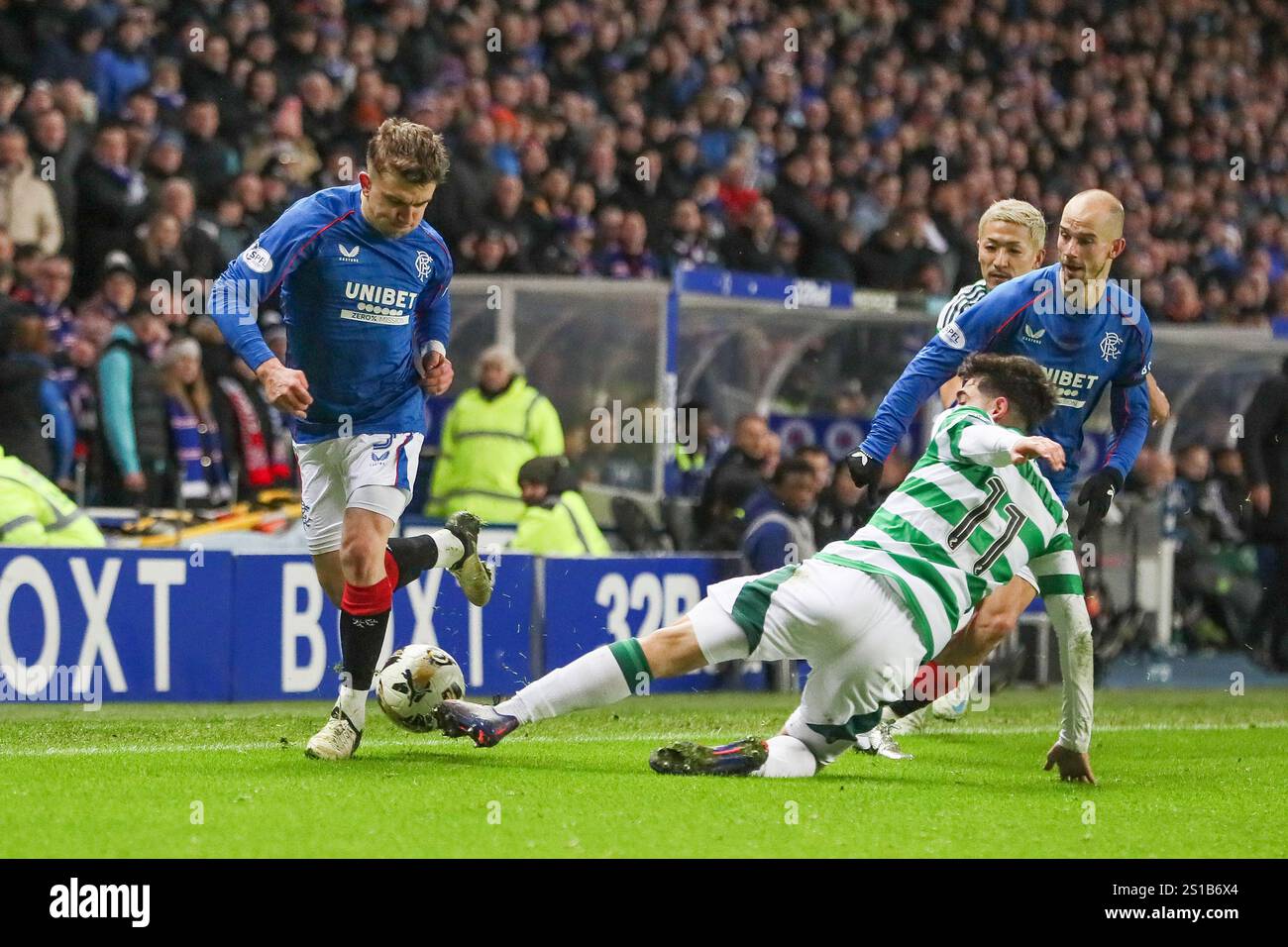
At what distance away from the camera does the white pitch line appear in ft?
22.3

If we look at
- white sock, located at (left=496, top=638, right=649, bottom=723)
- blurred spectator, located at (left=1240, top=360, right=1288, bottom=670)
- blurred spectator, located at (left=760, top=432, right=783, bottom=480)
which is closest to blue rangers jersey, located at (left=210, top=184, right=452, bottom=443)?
white sock, located at (left=496, top=638, right=649, bottom=723)

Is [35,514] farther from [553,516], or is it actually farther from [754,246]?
[754,246]

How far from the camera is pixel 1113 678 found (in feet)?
39.9

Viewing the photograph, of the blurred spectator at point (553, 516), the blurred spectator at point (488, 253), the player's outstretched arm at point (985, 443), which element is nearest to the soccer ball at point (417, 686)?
the player's outstretched arm at point (985, 443)

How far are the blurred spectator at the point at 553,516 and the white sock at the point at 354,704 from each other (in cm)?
342

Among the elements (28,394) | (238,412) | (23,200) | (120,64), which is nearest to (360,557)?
(28,394)

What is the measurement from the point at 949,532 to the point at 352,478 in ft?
6.97

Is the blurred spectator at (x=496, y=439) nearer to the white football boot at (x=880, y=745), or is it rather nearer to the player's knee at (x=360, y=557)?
the white football boot at (x=880, y=745)

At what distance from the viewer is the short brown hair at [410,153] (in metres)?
6.38

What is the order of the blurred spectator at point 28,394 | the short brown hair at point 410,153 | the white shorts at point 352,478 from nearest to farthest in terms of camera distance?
the short brown hair at point 410,153 < the white shorts at point 352,478 < the blurred spectator at point 28,394

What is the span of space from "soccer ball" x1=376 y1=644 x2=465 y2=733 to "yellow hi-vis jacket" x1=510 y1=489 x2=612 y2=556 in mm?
3371

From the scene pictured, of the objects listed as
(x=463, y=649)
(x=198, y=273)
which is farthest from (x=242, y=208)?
(x=463, y=649)
